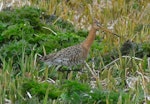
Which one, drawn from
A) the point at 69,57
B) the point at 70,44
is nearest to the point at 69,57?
the point at 69,57

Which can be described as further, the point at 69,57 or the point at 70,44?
the point at 70,44

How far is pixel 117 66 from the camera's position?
757 centimetres

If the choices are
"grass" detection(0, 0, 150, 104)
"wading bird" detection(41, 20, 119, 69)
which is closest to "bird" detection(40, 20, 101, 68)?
"wading bird" detection(41, 20, 119, 69)

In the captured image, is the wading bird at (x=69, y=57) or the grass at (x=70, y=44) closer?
the grass at (x=70, y=44)

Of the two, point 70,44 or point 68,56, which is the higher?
point 68,56

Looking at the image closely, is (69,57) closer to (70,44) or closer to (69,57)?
(69,57)

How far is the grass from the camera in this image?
19.9 feet

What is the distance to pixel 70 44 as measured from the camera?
848 cm

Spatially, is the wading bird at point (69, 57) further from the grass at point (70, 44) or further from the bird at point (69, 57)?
the grass at point (70, 44)

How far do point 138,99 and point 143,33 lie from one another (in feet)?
12.0

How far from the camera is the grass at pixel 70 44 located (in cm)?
607

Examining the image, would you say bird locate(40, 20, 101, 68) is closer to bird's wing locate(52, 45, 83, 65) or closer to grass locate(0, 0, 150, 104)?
bird's wing locate(52, 45, 83, 65)

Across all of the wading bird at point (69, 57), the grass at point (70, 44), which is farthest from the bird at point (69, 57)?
the grass at point (70, 44)

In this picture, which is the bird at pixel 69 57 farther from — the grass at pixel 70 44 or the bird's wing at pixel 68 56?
the grass at pixel 70 44
